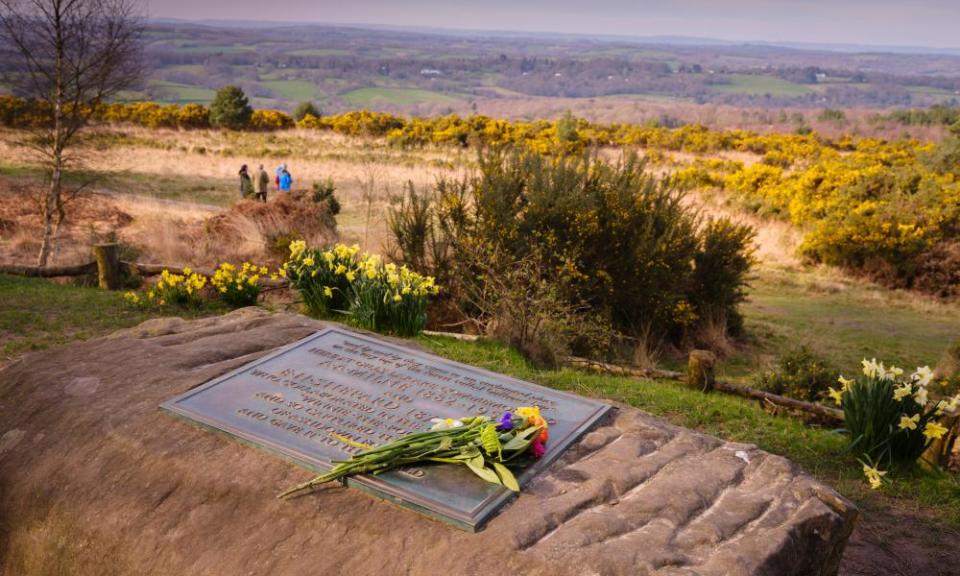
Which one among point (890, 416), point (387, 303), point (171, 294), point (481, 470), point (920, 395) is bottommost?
point (171, 294)

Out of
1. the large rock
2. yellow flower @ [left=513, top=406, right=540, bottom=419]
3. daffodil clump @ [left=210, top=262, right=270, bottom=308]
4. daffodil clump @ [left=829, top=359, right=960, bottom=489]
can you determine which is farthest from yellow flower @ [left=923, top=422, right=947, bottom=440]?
daffodil clump @ [left=210, top=262, right=270, bottom=308]

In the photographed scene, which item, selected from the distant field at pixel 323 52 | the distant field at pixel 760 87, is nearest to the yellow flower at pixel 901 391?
the distant field at pixel 760 87

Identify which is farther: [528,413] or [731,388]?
[731,388]

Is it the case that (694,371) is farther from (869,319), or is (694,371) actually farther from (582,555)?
(869,319)

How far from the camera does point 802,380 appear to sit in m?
7.01

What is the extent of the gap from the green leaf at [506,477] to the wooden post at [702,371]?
4.02 m

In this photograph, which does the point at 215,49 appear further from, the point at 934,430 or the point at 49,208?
the point at 934,430

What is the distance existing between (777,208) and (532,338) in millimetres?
13685

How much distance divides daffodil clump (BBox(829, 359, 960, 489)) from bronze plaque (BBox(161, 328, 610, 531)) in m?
2.22

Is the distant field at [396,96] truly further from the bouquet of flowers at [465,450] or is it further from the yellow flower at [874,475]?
the bouquet of flowers at [465,450]

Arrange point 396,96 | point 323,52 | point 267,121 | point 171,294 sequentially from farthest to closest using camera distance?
point 323,52
point 396,96
point 267,121
point 171,294

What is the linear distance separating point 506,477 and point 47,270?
8.82 meters

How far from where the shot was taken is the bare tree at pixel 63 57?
11.5m

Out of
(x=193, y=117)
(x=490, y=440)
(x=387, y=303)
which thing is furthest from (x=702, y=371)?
(x=193, y=117)
